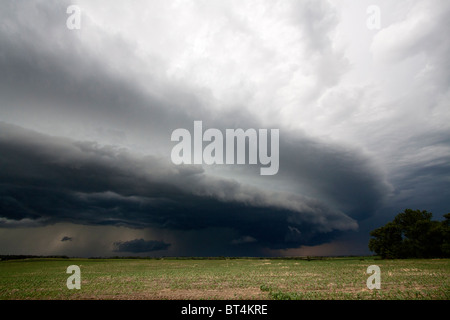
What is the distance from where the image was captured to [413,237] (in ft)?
314

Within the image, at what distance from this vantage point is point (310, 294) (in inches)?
987

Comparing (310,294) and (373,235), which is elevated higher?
(310,294)

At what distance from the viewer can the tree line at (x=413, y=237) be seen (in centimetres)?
8938

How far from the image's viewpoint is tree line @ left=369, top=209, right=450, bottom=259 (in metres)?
89.4
